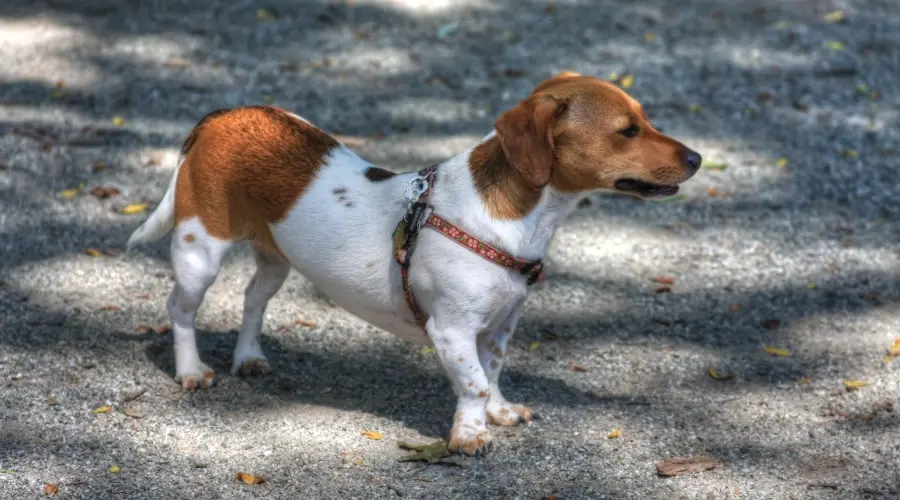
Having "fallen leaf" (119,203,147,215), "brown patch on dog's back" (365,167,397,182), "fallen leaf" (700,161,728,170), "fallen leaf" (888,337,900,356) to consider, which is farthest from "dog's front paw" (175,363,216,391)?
"fallen leaf" (700,161,728,170)

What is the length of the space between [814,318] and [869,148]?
8.26 ft

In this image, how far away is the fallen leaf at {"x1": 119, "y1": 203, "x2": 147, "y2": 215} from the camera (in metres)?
6.69

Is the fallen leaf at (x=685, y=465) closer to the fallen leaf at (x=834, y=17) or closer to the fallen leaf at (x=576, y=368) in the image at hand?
the fallen leaf at (x=576, y=368)

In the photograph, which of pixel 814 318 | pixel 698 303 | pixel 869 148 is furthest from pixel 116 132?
pixel 869 148

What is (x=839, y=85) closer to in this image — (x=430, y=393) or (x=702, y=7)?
(x=702, y=7)

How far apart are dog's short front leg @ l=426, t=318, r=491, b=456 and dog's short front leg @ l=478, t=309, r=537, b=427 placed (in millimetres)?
143

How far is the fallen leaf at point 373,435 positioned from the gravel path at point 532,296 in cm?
6

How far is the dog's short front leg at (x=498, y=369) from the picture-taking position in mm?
4672

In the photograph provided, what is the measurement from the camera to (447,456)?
4484mm

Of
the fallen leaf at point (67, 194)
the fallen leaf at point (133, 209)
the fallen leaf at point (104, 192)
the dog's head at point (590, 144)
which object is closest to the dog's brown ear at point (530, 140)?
the dog's head at point (590, 144)

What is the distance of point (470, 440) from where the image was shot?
14.7 feet

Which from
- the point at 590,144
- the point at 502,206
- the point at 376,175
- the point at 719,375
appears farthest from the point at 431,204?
the point at 719,375

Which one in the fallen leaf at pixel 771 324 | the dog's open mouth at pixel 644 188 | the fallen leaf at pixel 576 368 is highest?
the dog's open mouth at pixel 644 188

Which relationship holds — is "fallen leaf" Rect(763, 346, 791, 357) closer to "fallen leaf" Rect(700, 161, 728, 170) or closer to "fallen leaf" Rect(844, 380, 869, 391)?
"fallen leaf" Rect(844, 380, 869, 391)
